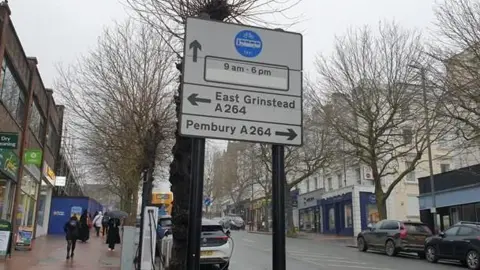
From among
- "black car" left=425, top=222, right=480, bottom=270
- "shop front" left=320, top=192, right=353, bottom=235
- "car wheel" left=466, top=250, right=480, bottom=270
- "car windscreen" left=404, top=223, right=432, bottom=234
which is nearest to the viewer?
"car wheel" left=466, top=250, right=480, bottom=270

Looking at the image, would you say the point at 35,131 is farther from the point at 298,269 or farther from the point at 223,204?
the point at 223,204

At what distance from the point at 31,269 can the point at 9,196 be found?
26.6 ft

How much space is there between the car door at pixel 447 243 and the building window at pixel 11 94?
17209mm

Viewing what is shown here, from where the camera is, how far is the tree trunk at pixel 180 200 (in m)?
7.06

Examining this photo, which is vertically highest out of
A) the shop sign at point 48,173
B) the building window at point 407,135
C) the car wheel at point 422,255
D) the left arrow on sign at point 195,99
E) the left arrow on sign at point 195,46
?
the building window at point 407,135

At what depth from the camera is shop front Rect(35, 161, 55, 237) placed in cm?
3116

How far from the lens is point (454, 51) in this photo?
18.3m

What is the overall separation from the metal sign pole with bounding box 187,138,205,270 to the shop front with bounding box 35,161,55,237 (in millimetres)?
29139

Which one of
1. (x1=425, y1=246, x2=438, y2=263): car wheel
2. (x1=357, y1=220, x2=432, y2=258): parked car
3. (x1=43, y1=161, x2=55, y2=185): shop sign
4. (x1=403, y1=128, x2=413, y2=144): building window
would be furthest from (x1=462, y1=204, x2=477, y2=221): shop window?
(x1=43, y1=161, x2=55, y2=185): shop sign

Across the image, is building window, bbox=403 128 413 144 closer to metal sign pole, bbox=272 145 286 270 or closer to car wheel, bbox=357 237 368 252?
car wheel, bbox=357 237 368 252

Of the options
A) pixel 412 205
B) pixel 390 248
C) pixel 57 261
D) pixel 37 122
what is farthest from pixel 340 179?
pixel 57 261

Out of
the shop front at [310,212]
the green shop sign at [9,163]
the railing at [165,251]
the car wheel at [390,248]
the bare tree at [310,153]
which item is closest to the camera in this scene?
the railing at [165,251]

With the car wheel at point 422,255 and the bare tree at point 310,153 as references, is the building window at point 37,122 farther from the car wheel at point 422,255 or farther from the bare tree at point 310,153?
the car wheel at point 422,255

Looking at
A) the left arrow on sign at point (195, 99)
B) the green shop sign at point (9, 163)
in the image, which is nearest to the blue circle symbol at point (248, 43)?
the left arrow on sign at point (195, 99)
